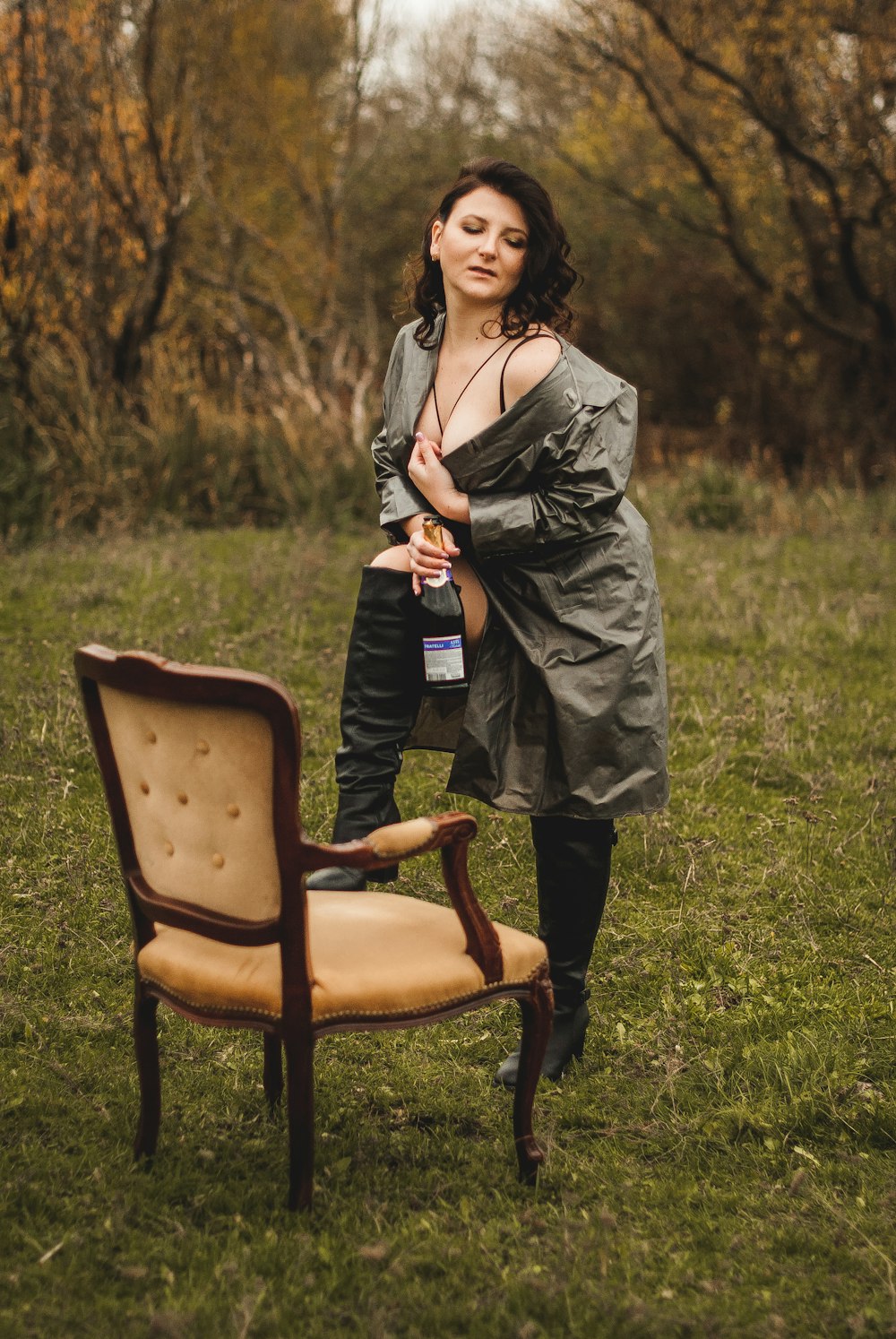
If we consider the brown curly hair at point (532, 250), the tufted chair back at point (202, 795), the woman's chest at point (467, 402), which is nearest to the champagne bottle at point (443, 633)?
the woman's chest at point (467, 402)

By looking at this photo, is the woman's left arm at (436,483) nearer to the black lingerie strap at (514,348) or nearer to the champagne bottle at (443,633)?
the champagne bottle at (443,633)

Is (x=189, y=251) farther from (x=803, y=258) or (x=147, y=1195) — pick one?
(x=147, y=1195)

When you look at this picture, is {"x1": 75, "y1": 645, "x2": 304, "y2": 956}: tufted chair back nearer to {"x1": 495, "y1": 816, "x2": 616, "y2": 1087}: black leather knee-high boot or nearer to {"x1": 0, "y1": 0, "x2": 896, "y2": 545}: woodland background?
{"x1": 495, "y1": 816, "x2": 616, "y2": 1087}: black leather knee-high boot

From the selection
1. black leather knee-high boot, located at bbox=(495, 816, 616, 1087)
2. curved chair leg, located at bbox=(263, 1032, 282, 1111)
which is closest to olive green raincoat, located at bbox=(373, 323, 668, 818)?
black leather knee-high boot, located at bbox=(495, 816, 616, 1087)

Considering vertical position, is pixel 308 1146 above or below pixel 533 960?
below

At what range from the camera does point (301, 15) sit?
19312mm

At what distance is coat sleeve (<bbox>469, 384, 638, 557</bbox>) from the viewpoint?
3021mm

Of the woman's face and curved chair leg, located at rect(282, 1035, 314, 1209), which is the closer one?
curved chair leg, located at rect(282, 1035, 314, 1209)

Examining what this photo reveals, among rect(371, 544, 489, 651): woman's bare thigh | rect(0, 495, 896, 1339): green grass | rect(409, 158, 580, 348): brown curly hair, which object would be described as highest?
rect(409, 158, 580, 348): brown curly hair

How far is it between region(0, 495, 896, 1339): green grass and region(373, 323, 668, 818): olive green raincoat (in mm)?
784

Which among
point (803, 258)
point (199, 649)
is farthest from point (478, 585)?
point (803, 258)

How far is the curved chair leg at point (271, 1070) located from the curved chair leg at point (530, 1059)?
57 cm

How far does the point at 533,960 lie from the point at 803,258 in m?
14.6

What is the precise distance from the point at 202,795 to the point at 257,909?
9.3 inches
